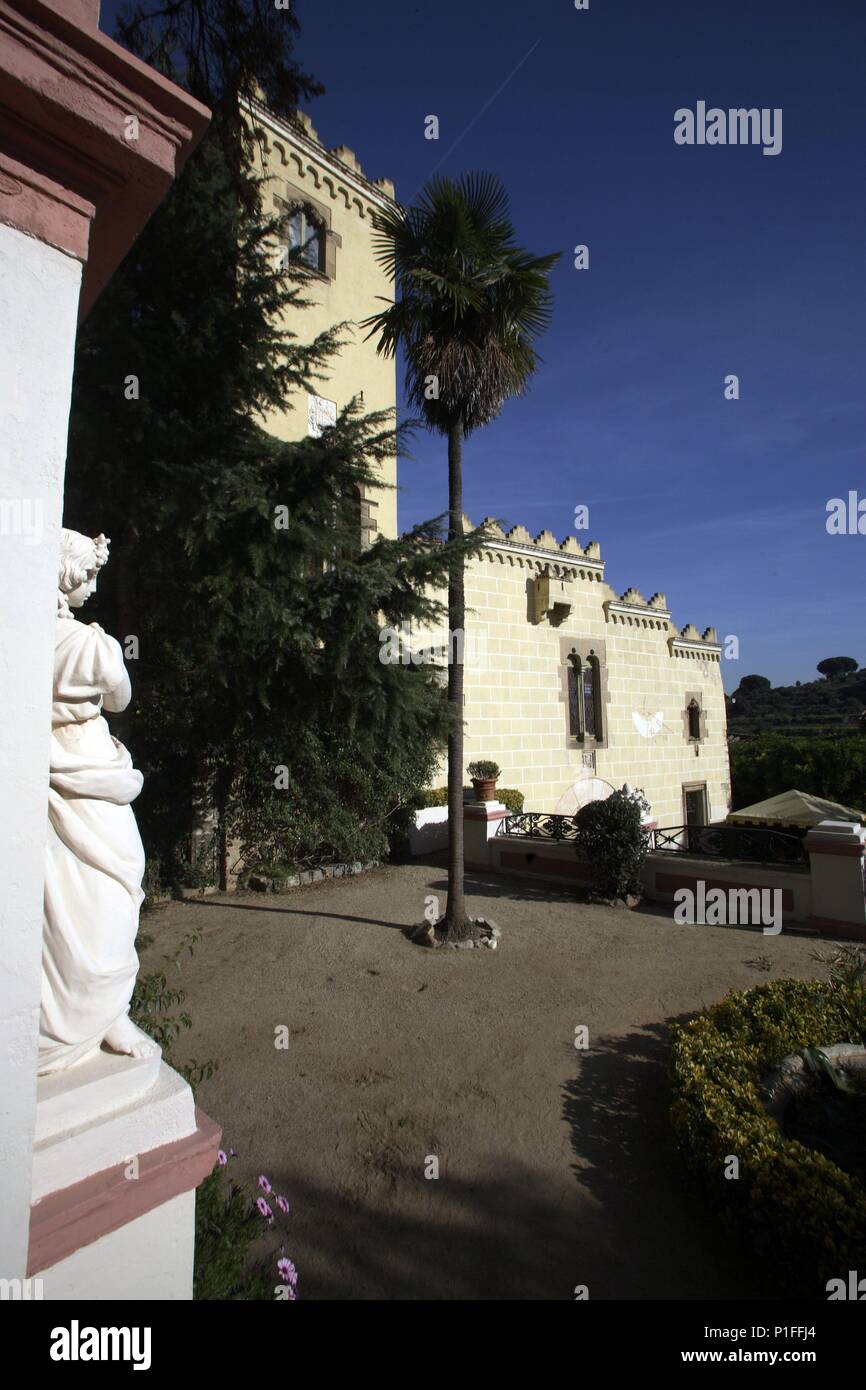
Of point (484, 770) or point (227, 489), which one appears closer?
point (227, 489)

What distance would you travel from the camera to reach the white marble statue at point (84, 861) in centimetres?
189

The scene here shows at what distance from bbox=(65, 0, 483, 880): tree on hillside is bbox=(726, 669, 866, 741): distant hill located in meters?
46.2

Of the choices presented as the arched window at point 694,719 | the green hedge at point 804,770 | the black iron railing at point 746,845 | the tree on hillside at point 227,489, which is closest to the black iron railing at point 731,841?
the black iron railing at point 746,845

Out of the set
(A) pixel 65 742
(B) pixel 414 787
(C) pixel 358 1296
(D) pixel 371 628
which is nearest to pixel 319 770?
(B) pixel 414 787

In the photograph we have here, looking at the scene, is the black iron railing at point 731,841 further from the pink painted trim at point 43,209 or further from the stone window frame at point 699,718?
the stone window frame at point 699,718

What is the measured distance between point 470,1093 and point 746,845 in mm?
5978

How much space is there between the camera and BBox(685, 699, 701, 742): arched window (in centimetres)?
1964

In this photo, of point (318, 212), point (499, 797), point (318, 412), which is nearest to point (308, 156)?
point (318, 212)

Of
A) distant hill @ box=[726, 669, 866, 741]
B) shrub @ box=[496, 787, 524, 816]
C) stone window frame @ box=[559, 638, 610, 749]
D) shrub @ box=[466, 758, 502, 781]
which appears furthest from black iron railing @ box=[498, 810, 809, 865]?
distant hill @ box=[726, 669, 866, 741]

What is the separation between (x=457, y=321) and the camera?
24.3ft

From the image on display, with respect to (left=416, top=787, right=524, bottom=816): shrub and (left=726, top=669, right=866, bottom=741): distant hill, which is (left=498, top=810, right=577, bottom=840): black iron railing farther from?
(left=726, top=669, right=866, bottom=741): distant hill

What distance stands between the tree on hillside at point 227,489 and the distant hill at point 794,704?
46.2 metres

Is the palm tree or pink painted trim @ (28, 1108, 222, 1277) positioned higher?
the palm tree

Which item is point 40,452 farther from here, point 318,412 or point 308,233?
point 308,233
